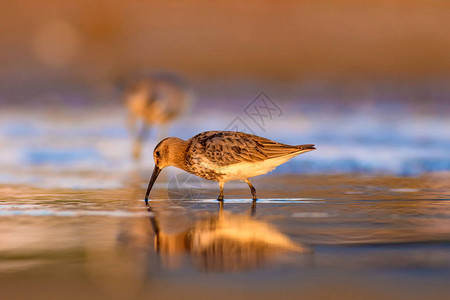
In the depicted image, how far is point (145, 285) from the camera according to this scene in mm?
4289

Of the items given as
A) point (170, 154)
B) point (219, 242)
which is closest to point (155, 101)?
point (170, 154)

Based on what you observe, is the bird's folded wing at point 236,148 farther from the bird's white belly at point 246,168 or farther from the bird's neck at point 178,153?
the bird's neck at point 178,153

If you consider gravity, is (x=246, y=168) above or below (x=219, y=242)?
above

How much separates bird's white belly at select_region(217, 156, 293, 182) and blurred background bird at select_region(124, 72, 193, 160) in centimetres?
831

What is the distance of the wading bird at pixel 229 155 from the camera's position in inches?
337

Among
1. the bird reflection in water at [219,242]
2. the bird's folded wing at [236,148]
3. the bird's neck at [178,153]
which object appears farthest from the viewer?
the bird's neck at [178,153]

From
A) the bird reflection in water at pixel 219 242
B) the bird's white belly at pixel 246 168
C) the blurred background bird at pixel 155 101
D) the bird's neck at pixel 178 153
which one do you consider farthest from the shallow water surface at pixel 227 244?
the blurred background bird at pixel 155 101

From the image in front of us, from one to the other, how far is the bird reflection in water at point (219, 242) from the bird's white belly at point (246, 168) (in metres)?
1.20

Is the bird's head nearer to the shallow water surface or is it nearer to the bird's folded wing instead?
the bird's folded wing

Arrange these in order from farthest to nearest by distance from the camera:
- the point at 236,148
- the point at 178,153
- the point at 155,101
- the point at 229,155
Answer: the point at 155,101
the point at 178,153
the point at 236,148
the point at 229,155

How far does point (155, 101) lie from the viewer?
17281 mm

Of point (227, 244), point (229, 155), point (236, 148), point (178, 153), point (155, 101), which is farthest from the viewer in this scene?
point (155, 101)

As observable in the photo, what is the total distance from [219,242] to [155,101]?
38.9 feet

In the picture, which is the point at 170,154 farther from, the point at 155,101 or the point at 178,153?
the point at 155,101
